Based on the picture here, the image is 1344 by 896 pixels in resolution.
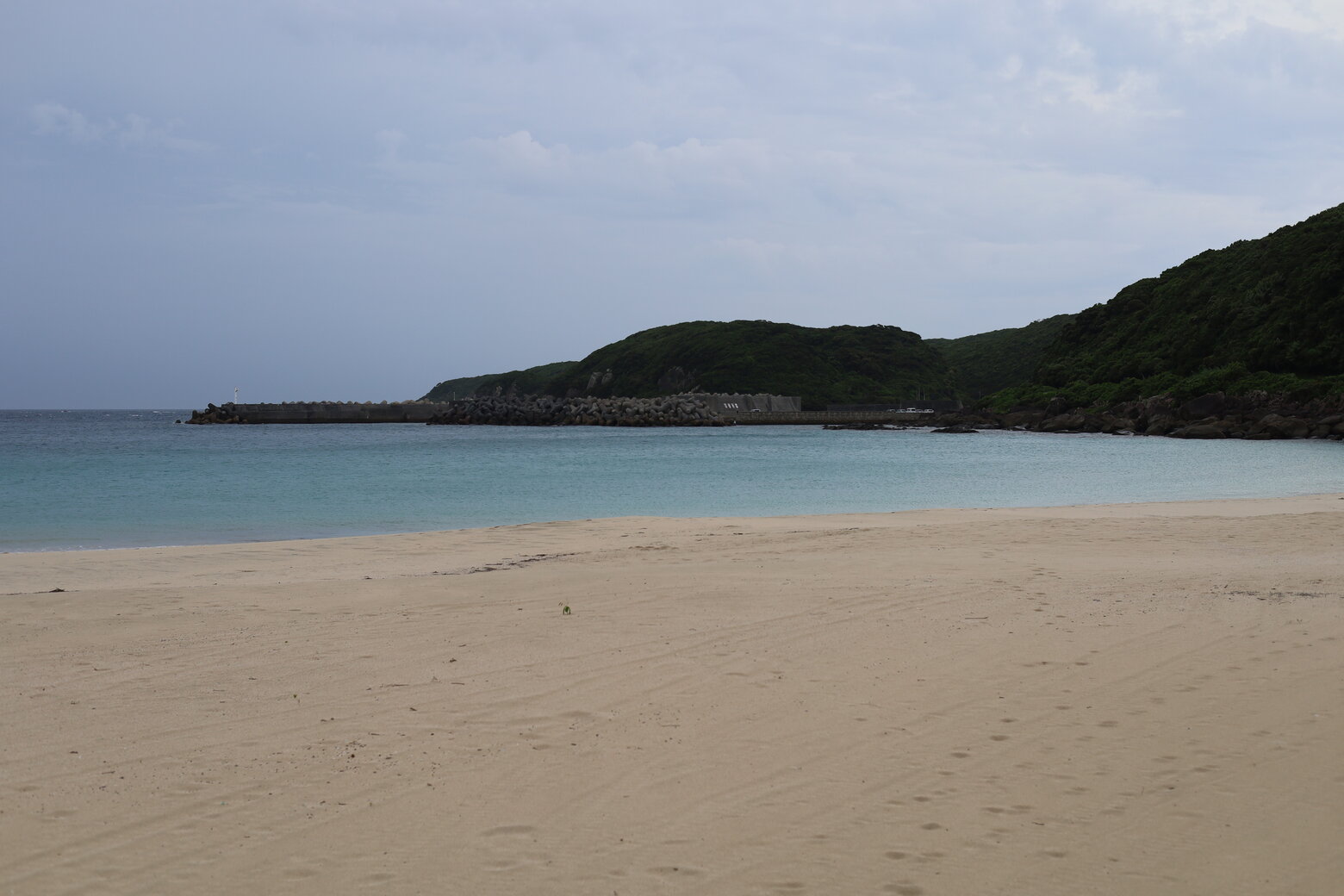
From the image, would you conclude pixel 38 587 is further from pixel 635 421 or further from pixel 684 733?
pixel 635 421

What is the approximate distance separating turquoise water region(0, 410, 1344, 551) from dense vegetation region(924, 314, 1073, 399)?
359 ft

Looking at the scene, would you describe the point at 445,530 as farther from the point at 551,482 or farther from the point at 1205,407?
the point at 1205,407

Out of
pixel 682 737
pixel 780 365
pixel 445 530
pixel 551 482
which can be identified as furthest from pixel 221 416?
pixel 682 737

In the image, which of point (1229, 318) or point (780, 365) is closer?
point (1229, 318)

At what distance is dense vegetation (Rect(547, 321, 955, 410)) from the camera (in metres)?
136

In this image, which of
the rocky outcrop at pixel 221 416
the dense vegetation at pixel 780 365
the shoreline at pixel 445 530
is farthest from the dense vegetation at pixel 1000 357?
the shoreline at pixel 445 530

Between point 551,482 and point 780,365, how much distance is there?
115483 millimetres

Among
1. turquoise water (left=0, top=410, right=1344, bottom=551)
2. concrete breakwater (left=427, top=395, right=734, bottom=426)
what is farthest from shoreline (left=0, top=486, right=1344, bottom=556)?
concrete breakwater (left=427, top=395, right=734, bottom=426)

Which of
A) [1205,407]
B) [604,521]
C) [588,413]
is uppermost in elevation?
[588,413]

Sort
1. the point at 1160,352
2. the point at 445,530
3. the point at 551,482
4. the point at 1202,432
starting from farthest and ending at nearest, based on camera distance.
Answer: the point at 1160,352, the point at 1202,432, the point at 551,482, the point at 445,530

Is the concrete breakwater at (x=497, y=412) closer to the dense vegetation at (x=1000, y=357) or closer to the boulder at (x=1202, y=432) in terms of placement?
the boulder at (x=1202, y=432)

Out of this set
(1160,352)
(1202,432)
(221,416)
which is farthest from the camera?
(221,416)

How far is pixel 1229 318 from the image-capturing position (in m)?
76.0

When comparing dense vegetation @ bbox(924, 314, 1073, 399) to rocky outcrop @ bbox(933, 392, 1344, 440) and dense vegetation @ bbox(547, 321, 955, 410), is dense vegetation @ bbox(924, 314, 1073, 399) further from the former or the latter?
rocky outcrop @ bbox(933, 392, 1344, 440)
